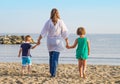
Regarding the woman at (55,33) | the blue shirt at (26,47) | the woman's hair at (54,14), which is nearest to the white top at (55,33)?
the woman at (55,33)

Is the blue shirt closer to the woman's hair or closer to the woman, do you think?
the woman

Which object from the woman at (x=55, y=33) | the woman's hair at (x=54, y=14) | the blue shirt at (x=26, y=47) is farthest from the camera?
the blue shirt at (x=26, y=47)

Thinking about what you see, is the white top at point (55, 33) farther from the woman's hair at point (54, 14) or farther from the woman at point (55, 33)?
the woman's hair at point (54, 14)

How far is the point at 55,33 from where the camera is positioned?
12.4 meters

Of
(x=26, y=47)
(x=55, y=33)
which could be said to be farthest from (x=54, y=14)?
(x=26, y=47)

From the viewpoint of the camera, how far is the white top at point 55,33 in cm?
1237

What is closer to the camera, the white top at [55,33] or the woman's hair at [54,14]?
the woman's hair at [54,14]

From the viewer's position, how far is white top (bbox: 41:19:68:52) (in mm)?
12367

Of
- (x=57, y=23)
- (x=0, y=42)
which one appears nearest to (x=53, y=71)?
(x=57, y=23)

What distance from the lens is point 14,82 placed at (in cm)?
1183

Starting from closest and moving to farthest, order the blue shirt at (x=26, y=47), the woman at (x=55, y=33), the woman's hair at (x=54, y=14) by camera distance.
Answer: the woman's hair at (x=54, y=14)
the woman at (x=55, y=33)
the blue shirt at (x=26, y=47)

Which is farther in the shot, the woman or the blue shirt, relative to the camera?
the blue shirt

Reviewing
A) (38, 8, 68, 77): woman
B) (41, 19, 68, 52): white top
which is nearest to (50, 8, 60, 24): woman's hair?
(38, 8, 68, 77): woman

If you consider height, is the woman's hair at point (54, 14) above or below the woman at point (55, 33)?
above
